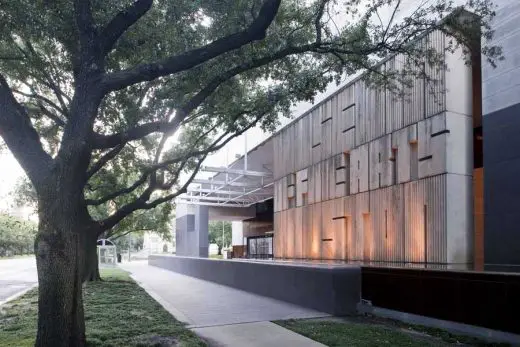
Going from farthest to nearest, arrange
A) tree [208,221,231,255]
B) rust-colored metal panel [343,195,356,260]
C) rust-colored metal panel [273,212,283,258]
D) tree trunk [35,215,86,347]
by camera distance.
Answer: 1. tree [208,221,231,255]
2. rust-colored metal panel [273,212,283,258]
3. rust-colored metal panel [343,195,356,260]
4. tree trunk [35,215,86,347]

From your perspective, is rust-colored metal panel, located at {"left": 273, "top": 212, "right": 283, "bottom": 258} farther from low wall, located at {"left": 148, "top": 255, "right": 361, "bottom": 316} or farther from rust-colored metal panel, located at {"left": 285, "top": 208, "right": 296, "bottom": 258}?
low wall, located at {"left": 148, "top": 255, "right": 361, "bottom": 316}

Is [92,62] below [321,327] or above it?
above

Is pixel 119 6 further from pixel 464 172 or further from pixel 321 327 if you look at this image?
pixel 464 172

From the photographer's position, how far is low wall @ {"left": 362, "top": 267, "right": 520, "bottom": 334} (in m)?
7.53

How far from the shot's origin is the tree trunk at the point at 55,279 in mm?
6332

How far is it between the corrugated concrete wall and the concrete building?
3 cm

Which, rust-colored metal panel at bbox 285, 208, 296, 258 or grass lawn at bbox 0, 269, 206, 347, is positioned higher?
rust-colored metal panel at bbox 285, 208, 296, 258

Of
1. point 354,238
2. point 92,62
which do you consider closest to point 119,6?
point 92,62

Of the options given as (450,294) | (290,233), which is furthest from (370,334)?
(290,233)

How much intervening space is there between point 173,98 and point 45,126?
21.3ft

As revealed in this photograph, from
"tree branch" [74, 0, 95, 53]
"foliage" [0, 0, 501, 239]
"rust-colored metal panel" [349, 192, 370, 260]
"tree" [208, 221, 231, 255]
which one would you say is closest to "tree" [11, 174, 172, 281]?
"foliage" [0, 0, 501, 239]

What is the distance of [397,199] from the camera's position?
15242 millimetres

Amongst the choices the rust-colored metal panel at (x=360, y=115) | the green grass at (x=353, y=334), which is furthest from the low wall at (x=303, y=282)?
the rust-colored metal panel at (x=360, y=115)

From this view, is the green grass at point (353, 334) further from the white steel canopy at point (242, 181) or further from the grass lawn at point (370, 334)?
the white steel canopy at point (242, 181)
